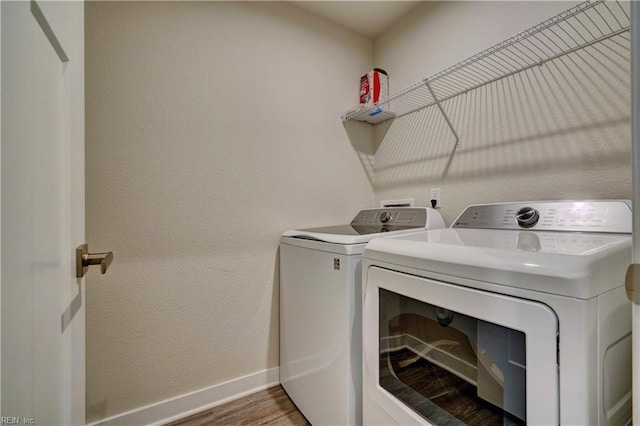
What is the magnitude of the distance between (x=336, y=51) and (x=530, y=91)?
128 cm

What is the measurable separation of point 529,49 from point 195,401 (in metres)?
2.40

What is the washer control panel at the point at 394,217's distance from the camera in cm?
148

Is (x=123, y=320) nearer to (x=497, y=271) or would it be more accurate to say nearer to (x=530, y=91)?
(x=497, y=271)

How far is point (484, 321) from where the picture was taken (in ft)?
2.20

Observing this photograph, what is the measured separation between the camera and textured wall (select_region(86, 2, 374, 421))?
1227 mm

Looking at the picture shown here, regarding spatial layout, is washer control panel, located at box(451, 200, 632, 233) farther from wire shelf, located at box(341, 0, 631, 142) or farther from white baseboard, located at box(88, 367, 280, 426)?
white baseboard, located at box(88, 367, 280, 426)

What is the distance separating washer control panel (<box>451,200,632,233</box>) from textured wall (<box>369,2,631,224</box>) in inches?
5.9

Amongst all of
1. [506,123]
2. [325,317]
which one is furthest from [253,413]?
[506,123]

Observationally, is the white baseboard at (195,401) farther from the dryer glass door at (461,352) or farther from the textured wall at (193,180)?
the dryer glass door at (461,352)

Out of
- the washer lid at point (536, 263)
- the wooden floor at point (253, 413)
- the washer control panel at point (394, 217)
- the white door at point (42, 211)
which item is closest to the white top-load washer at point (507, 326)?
the washer lid at point (536, 263)

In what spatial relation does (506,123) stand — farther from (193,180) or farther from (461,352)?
(193,180)

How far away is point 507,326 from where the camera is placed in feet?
1.93

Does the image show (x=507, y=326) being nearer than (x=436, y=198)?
Yes

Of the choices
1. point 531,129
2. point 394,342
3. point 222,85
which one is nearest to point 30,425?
point 394,342
